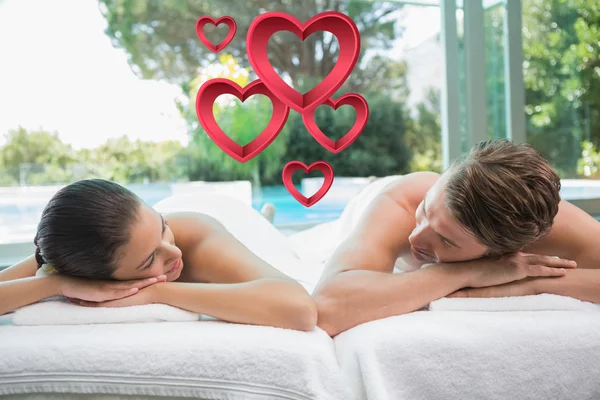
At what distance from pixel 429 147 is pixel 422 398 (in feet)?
7.05

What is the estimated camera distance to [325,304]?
108 cm

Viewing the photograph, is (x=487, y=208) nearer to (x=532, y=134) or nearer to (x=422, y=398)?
(x=422, y=398)

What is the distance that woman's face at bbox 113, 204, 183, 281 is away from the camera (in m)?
0.99

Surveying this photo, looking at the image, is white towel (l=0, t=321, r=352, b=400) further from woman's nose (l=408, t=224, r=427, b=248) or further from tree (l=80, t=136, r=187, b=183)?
tree (l=80, t=136, r=187, b=183)

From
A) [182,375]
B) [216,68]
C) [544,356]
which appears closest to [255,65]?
[182,375]

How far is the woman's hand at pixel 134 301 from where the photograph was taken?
3.39 feet

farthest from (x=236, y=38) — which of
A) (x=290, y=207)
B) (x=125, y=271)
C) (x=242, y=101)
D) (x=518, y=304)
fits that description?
(x=518, y=304)

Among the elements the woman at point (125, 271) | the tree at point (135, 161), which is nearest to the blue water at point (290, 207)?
the tree at point (135, 161)

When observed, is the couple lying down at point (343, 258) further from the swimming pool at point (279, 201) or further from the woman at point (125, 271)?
the swimming pool at point (279, 201)

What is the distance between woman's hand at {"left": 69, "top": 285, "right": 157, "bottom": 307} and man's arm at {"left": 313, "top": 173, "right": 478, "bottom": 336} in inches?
12.0

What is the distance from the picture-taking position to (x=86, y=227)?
0.95 m

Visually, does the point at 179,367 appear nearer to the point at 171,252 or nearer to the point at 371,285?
the point at 171,252

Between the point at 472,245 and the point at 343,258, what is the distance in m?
0.27

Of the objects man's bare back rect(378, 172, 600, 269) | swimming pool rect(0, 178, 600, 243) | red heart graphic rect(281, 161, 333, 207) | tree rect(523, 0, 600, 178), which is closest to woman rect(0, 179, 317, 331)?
red heart graphic rect(281, 161, 333, 207)
